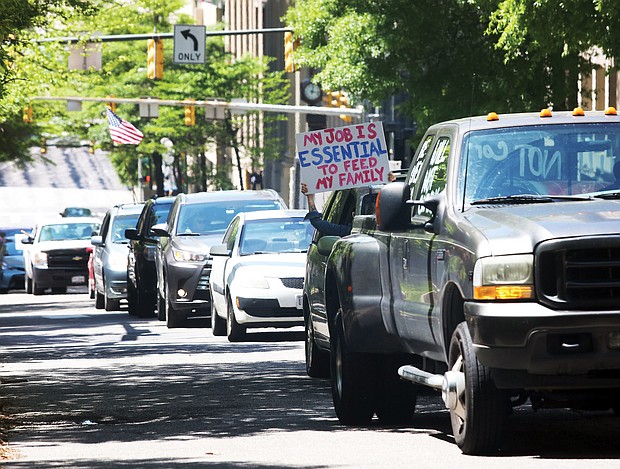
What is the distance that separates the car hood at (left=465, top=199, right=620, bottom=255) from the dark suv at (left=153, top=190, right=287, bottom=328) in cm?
1494

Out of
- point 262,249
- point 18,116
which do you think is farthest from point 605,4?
point 18,116

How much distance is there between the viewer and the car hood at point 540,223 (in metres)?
9.44

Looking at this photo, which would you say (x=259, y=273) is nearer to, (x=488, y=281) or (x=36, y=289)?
(x=488, y=281)

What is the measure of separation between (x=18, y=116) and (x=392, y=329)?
38.4 meters

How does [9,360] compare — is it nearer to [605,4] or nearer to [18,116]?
[605,4]

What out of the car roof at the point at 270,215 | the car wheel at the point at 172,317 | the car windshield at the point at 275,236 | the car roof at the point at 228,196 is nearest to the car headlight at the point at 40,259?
the car roof at the point at 228,196

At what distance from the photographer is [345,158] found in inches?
758

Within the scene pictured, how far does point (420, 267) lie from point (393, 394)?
150 centimetres

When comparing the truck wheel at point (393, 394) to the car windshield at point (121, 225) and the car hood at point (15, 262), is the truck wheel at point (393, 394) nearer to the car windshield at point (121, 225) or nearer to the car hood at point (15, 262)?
the car windshield at point (121, 225)

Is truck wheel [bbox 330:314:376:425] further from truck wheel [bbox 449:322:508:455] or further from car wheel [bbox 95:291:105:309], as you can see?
car wheel [bbox 95:291:105:309]

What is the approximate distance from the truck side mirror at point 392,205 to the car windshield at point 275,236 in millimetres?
11603

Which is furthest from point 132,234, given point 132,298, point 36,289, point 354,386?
point 354,386

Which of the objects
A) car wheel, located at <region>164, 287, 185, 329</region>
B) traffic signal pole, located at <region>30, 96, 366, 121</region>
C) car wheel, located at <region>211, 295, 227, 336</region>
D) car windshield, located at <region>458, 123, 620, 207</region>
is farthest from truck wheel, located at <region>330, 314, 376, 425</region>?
traffic signal pole, located at <region>30, 96, 366, 121</region>

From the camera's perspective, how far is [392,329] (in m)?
11.6
